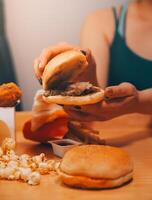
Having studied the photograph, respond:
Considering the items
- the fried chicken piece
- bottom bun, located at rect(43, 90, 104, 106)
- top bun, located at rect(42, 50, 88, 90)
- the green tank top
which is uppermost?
top bun, located at rect(42, 50, 88, 90)

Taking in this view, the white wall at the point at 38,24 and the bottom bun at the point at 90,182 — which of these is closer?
the bottom bun at the point at 90,182

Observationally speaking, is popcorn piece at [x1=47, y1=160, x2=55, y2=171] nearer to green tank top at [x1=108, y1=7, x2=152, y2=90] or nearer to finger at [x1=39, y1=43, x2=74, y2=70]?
finger at [x1=39, y1=43, x2=74, y2=70]

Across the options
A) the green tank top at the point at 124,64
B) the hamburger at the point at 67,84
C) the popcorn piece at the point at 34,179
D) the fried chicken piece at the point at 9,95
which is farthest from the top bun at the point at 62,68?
the green tank top at the point at 124,64

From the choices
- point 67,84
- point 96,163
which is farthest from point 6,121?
point 96,163

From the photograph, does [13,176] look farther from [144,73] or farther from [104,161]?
[144,73]

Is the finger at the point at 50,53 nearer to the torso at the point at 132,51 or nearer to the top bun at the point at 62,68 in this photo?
the top bun at the point at 62,68

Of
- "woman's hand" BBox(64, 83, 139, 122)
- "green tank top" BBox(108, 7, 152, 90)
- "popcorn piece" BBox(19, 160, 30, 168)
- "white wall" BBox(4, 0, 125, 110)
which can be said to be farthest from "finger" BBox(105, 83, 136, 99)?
"white wall" BBox(4, 0, 125, 110)

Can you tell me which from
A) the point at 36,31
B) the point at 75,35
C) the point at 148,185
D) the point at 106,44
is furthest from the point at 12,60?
the point at 148,185

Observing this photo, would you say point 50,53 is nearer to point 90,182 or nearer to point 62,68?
point 62,68
